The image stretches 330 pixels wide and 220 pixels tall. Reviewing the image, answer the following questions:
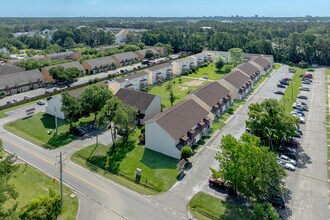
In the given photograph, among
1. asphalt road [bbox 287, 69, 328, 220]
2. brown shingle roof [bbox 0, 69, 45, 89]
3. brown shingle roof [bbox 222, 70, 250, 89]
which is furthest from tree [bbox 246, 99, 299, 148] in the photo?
brown shingle roof [bbox 0, 69, 45, 89]

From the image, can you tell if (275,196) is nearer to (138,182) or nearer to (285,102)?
(138,182)

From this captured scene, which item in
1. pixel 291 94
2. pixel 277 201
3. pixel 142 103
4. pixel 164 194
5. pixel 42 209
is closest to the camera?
pixel 42 209

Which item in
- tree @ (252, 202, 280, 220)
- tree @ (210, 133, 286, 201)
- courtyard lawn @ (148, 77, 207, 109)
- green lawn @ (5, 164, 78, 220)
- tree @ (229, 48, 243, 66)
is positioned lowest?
green lawn @ (5, 164, 78, 220)

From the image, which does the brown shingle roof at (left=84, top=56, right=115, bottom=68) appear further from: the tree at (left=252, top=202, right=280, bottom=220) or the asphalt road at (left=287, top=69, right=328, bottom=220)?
the tree at (left=252, top=202, right=280, bottom=220)

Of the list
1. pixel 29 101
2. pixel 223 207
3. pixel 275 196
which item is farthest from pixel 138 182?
pixel 29 101

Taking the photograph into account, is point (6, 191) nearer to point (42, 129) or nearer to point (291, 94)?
point (42, 129)

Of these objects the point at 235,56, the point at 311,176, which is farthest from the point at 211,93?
the point at 235,56
